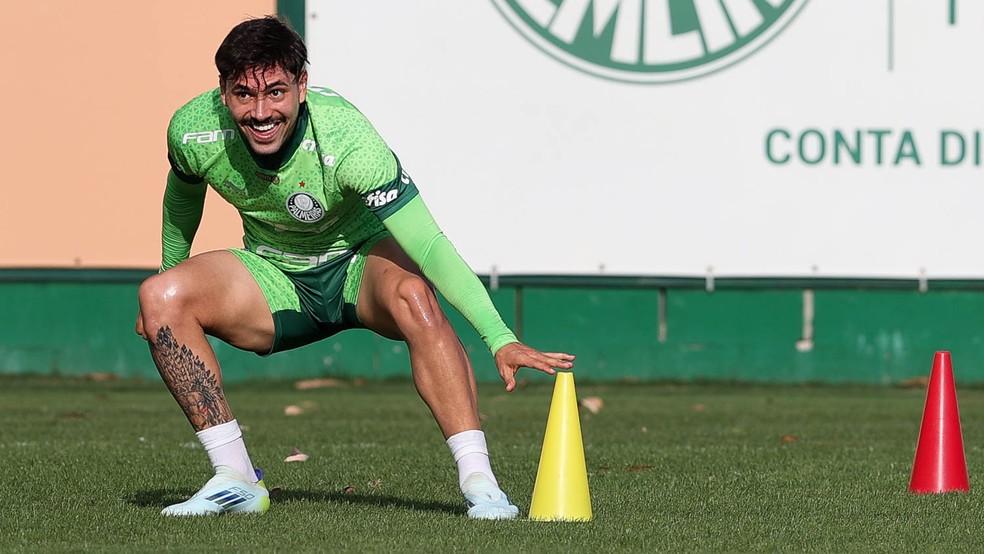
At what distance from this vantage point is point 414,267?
538 cm

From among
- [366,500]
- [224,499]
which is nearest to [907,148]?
[366,500]

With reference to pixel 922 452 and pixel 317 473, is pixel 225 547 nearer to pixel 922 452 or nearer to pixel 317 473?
pixel 317 473

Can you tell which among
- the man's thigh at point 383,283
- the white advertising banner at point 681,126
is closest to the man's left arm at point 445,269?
the man's thigh at point 383,283

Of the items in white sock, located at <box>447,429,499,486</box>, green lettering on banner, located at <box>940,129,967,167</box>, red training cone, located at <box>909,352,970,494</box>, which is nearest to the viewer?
white sock, located at <box>447,429,499,486</box>

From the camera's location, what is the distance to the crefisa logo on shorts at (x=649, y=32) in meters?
12.1

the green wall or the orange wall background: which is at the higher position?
the orange wall background

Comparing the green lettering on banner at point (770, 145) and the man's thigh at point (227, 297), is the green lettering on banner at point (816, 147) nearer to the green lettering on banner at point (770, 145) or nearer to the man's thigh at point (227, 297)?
the green lettering on banner at point (770, 145)

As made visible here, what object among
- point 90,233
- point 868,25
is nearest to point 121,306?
point 90,233

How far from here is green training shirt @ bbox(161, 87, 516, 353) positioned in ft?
16.7

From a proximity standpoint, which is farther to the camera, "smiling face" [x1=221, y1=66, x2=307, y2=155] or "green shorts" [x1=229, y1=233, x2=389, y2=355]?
"green shorts" [x1=229, y1=233, x2=389, y2=355]

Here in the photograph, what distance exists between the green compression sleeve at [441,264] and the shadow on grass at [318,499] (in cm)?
66

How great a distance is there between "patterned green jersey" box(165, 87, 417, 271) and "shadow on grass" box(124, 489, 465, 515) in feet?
2.57

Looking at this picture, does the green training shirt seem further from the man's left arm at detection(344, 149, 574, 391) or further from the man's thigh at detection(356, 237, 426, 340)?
the man's thigh at detection(356, 237, 426, 340)

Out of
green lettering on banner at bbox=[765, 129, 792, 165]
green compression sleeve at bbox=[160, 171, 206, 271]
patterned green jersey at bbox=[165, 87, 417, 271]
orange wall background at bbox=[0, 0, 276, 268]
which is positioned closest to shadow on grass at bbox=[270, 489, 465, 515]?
patterned green jersey at bbox=[165, 87, 417, 271]
